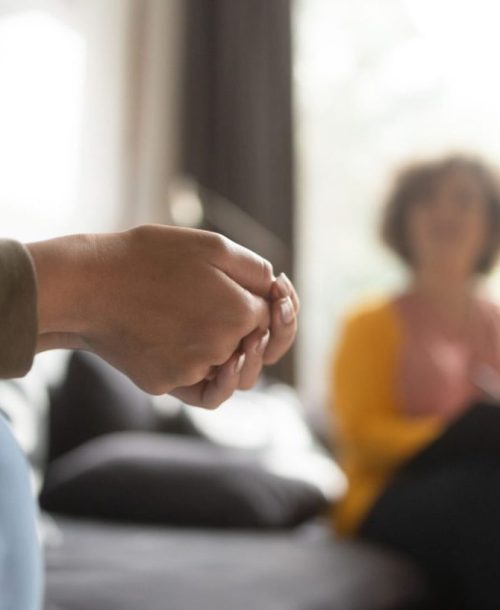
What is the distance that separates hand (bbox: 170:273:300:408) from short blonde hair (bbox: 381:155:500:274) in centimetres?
149

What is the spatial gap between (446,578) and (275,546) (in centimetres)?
28

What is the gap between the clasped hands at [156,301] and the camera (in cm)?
57

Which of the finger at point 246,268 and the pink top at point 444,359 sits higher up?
the finger at point 246,268

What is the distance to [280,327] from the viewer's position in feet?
2.33

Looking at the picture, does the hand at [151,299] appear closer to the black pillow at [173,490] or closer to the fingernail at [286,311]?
the fingernail at [286,311]

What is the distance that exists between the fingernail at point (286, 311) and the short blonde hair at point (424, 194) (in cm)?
150

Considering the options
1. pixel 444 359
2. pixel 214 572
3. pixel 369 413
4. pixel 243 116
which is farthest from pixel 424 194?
pixel 243 116

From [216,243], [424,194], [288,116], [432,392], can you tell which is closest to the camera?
[216,243]

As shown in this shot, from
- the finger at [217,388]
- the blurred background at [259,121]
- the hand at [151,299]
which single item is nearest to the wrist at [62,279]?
the hand at [151,299]

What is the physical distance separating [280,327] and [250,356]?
1.4 inches

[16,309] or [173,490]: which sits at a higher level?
[16,309]

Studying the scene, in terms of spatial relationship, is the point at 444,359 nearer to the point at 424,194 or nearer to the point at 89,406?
the point at 424,194

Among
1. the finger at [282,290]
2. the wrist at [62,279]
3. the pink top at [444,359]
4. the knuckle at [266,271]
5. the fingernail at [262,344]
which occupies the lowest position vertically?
the pink top at [444,359]

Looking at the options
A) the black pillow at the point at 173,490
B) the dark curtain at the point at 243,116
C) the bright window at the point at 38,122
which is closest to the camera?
the black pillow at the point at 173,490
